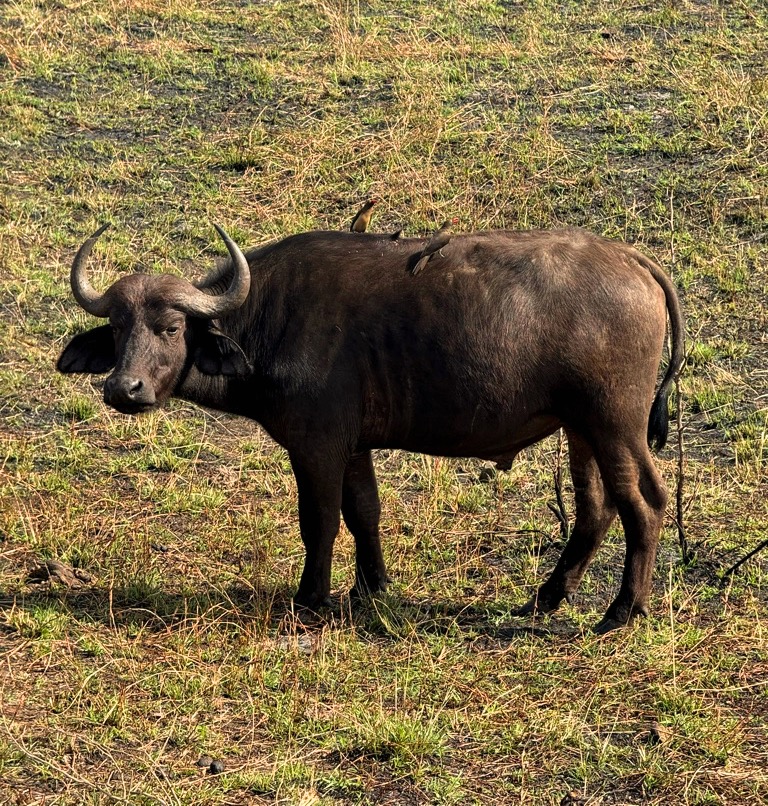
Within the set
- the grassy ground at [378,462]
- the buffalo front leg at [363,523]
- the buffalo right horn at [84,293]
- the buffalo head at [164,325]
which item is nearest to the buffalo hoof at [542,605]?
the grassy ground at [378,462]

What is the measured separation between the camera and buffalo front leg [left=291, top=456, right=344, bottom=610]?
684cm

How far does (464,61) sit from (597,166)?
2.44 m

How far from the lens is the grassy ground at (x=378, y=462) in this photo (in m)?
5.68

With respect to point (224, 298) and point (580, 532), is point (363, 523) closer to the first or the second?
point (580, 532)

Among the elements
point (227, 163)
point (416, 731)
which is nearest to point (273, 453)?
point (416, 731)

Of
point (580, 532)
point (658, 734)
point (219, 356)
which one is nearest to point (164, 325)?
point (219, 356)

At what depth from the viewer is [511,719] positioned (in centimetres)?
591

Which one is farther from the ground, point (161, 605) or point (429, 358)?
point (429, 358)

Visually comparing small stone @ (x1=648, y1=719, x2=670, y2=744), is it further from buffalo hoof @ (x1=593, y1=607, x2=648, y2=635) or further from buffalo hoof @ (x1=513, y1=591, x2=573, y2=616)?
buffalo hoof @ (x1=513, y1=591, x2=573, y2=616)

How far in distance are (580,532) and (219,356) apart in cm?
Answer: 205

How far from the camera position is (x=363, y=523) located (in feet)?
23.5

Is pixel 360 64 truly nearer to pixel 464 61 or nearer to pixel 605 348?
pixel 464 61

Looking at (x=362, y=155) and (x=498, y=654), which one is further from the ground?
(x=362, y=155)

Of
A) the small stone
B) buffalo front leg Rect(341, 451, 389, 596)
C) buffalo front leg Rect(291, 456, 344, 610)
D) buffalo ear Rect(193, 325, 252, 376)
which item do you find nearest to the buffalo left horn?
buffalo ear Rect(193, 325, 252, 376)
